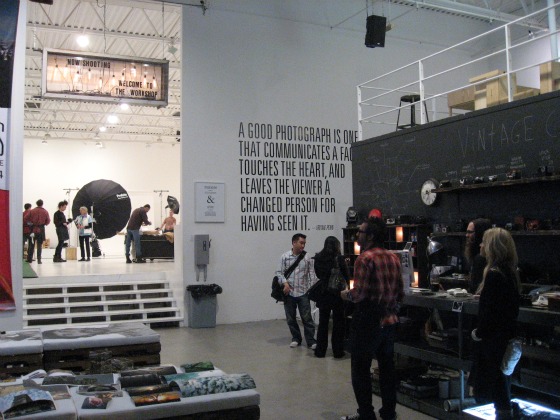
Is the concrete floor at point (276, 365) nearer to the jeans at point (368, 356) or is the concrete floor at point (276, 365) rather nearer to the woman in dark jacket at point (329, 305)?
the woman in dark jacket at point (329, 305)

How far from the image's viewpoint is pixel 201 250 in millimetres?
10398

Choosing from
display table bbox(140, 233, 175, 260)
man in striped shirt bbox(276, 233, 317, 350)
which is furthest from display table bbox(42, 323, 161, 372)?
display table bbox(140, 233, 175, 260)

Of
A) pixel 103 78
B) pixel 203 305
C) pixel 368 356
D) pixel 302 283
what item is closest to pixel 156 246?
pixel 203 305

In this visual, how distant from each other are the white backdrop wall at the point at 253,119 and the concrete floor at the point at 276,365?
1256 millimetres

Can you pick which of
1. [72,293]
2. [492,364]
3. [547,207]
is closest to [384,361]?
[492,364]

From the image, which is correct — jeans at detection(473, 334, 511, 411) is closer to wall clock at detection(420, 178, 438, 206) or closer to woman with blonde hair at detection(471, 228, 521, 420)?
woman with blonde hair at detection(471, 228, 521, 420)

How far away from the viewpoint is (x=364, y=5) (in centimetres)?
1261

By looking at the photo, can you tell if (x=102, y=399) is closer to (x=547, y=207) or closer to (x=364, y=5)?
(x=547, y=207)

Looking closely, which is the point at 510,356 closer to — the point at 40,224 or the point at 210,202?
the point at 210,202

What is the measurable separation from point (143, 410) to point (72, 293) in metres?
8.66

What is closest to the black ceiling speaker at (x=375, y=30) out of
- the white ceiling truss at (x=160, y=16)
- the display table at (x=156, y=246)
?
the white ceiling truss at (x=160, y=16)

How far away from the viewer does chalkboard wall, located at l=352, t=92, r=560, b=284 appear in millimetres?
6410

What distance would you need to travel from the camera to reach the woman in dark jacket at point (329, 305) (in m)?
7.45

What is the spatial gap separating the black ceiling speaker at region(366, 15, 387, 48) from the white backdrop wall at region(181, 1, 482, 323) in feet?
4.16
